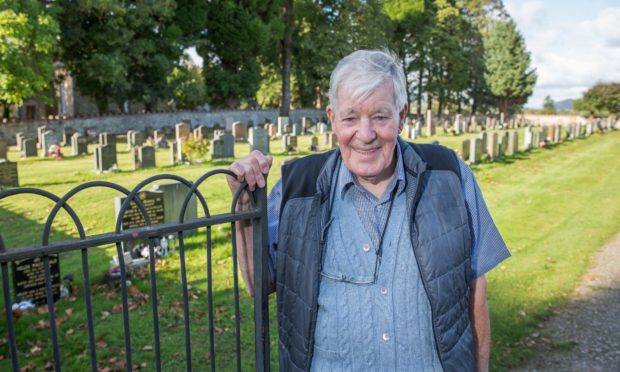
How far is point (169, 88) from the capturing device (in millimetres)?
33312

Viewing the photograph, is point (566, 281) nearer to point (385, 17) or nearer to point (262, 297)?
point (262, 297)

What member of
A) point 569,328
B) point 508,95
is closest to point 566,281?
point 569,328

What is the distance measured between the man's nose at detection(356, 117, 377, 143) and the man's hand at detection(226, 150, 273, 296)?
41 cm

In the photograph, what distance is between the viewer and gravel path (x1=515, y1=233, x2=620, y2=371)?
509 cm

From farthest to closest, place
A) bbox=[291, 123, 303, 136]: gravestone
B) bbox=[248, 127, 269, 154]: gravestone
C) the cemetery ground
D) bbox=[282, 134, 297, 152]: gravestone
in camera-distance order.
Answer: bbox=[291, 123, 303, 136]: gravestone → bbox=[282, 134, 297, 152]: gravestone → bbox=[248, 127, 269, 154]: gravestone → the cemetery ground

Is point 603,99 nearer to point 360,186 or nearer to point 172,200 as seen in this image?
point 172,200

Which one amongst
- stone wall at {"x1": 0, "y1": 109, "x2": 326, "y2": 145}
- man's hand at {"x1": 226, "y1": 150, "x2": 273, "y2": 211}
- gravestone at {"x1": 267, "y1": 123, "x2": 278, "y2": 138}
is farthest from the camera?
gravestone at {"x1": 267, "y1": 123, "x2": 278, "y2": 138}

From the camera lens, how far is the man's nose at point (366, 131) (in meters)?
2.15

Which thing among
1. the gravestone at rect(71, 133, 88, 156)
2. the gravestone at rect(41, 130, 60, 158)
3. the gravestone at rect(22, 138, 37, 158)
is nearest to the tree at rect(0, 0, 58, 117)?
the gravestone at rect(41, 130, 60, 158)

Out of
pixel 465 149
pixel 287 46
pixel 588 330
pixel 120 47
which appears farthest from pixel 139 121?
pixel 588 330

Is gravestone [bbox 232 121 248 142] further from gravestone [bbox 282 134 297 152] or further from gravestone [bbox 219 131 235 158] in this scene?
gravestone [bbox 219 131 235 158]

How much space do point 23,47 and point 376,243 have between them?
2433 centimetres

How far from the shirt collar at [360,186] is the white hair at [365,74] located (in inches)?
10.4

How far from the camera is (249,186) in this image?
227cm
